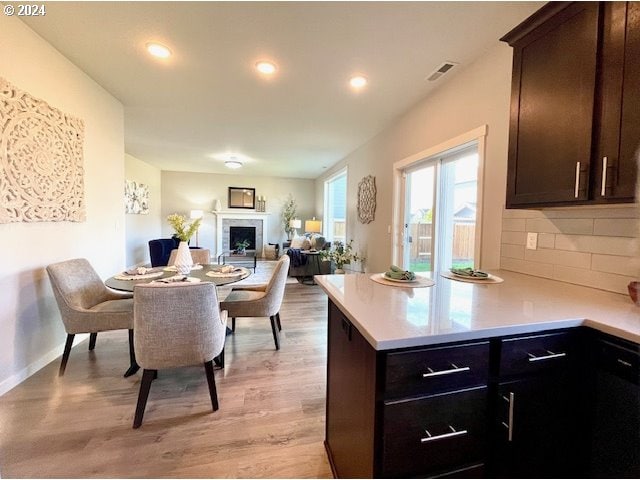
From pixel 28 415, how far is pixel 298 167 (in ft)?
21.0

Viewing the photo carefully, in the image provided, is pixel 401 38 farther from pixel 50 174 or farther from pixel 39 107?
pixel 50 174

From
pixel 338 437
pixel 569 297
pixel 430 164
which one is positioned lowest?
pixel 338 437

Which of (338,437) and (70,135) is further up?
(70,135)

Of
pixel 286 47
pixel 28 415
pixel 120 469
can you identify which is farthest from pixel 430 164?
pixel 28 415

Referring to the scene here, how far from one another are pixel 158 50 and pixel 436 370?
2.98 metres

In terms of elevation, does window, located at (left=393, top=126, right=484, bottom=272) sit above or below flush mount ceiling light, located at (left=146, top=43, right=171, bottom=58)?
below

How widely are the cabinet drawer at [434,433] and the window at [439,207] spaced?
174 centimetres

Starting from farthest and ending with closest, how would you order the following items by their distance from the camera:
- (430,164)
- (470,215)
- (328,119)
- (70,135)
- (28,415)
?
(328,119), (430,164), (470,215), (70,135), (28,415)

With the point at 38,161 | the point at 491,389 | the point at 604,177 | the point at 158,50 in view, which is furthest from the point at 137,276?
the point at 604,177

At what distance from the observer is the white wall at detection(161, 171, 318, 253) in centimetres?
825

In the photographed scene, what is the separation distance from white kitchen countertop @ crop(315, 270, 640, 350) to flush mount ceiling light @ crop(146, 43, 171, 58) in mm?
2328

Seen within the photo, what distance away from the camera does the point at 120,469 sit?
1.36 meters

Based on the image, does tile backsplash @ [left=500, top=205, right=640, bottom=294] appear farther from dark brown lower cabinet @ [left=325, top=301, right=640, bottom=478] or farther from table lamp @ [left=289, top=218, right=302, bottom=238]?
table lamp @ [left=289, top=218, right=302, bottom=238]

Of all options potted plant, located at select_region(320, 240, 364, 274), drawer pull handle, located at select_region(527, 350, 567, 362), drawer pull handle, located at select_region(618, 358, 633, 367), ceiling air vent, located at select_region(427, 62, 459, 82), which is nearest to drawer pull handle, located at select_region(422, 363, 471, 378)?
drawer pull handle, located at select_region(527, 350, 567, 362)
